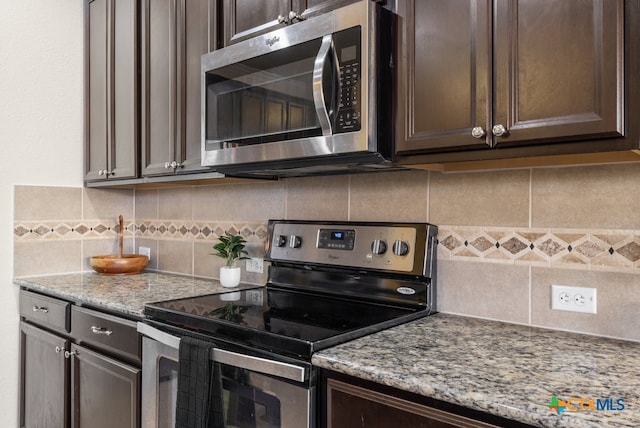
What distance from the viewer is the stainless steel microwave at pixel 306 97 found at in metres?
1.35

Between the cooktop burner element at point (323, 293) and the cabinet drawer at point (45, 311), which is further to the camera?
the cabinet drawer at point (45, 311)

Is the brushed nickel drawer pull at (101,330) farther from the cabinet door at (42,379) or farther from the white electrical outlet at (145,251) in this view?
the white electrical outlet at (145,251)

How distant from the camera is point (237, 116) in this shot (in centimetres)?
171

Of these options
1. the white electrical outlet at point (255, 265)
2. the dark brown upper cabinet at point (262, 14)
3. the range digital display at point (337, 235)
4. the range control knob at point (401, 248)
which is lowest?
the white electrical outlet at point (255, 265)

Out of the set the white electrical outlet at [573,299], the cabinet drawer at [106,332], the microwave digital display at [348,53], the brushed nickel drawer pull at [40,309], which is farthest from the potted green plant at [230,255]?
the white electrical outlet at [573,299]

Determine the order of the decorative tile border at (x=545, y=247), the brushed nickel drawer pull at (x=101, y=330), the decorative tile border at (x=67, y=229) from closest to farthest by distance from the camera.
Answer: the decorative tile border at (x=545, y=247)
the brushed nickel drawer pull at (x=101, y=330)
the decorative tile border at (x=67, y=229)

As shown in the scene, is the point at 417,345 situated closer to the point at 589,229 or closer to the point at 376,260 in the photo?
the point at 376,260

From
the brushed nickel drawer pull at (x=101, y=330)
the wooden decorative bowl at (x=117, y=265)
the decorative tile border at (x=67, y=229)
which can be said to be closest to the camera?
the brushed nickel drawer pull at (x=101, y=330)

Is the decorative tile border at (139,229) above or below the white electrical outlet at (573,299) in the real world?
above

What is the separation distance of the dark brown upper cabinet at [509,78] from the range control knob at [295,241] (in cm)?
68

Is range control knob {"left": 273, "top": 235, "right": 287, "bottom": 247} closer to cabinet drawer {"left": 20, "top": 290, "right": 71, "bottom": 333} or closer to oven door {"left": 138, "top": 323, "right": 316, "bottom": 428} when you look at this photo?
oven door {"left": 138, "top": 323, "right": 316, "bottom": 428}

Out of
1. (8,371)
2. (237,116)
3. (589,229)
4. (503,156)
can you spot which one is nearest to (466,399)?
(503,156)

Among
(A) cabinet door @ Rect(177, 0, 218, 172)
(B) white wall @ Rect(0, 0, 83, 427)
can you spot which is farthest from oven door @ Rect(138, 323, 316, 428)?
(B) white wall @ Rect(0, 0, 83, 427)

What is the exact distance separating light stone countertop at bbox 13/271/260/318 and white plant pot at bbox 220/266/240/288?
2cm
